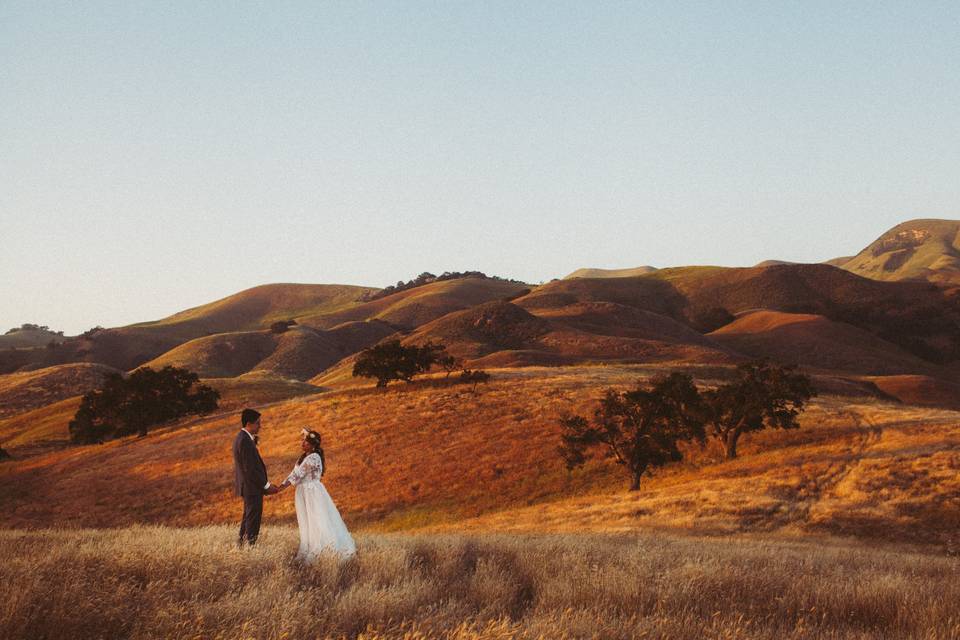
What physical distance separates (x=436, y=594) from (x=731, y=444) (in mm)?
34117

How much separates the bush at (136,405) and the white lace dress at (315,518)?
187 ft

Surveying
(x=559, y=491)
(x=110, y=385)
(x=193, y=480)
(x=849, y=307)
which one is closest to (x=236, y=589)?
(x=559, y=491)

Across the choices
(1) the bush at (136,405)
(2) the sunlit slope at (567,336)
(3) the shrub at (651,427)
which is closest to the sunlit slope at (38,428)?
(1) the bush at (136,405)

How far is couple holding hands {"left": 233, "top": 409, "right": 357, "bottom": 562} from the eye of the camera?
433 inches

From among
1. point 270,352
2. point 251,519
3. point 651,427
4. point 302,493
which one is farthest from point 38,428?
point 302,493

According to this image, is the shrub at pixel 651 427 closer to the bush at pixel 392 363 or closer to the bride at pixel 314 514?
the bush at pixel 392 363

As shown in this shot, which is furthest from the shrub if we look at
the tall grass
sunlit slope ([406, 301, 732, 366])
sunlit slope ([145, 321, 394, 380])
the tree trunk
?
sunlit slope ([145, 321, 394, 380])

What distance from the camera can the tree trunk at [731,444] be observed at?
3904 centimetres

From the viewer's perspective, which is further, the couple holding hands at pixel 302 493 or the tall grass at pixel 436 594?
the couple holding hands at pixel 302 493

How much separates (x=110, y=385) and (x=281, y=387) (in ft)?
68.0

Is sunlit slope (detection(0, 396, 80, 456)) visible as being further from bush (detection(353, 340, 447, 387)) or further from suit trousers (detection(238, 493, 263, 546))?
suit trousers (detection(238, 493, 263, 546))

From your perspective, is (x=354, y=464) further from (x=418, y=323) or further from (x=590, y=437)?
(x=418, y=323)

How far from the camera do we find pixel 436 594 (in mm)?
8508

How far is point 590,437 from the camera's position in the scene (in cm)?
3891
